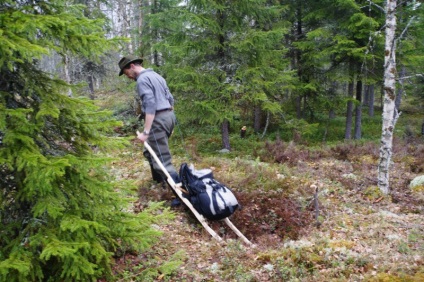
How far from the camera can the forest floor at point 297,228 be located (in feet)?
14.6

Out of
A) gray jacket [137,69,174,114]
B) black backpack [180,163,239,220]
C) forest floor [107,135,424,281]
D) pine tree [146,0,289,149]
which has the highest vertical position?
pine tree [146,0,289,149]

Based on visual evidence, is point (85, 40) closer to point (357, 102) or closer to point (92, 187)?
point (92, 187)

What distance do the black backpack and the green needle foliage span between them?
225 cm

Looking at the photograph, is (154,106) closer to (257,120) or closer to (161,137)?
(161,137)

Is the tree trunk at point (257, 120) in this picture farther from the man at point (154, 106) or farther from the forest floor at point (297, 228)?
the man at point (154, 106)

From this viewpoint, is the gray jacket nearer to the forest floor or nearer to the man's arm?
the man's arm

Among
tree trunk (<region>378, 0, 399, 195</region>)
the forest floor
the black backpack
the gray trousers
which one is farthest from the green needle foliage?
tree trunk (<region>378, 0, 399, 195</region>)

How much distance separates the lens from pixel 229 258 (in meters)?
4.93

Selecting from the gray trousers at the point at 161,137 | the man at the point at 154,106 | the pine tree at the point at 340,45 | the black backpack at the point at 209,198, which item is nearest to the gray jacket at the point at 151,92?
the man at the point at 154,106

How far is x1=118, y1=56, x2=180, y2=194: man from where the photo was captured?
615 cm

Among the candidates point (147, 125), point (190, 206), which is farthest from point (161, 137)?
point (190, 206)

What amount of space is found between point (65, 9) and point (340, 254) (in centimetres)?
489

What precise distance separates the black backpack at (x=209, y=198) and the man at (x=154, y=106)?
0.52 metres

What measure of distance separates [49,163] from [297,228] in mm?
5255
